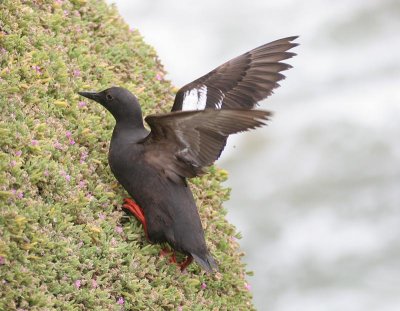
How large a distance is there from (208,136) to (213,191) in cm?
116

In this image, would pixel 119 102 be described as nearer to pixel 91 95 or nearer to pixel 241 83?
pixel 91 95

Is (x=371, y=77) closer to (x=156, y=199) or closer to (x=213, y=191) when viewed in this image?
(x=213, y=191)

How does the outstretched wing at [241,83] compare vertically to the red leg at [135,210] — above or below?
above

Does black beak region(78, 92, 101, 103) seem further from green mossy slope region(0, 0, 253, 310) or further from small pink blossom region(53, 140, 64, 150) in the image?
small pink blossom region(53, 140, 64, 150)

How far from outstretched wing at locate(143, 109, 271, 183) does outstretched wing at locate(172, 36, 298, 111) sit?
0.63 meters

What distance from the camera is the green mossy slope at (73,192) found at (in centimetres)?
457

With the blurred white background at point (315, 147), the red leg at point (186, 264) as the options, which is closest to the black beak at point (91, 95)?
the red leg at point (186, 264)

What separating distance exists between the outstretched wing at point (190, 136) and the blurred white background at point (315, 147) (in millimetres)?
5106

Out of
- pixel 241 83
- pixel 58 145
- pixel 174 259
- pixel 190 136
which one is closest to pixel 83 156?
pixel 58 145

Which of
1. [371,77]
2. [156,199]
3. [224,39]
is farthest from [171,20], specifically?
[156,199]

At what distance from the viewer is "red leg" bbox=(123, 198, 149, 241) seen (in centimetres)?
537

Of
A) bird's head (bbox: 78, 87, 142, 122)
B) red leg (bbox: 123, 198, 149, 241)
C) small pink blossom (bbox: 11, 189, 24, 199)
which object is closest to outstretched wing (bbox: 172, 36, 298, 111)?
bird's head (bbox: 78, 87, 142, 122)

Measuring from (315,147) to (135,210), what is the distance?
6.83m

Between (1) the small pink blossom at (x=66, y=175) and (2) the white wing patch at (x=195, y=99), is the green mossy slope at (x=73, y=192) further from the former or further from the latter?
(2) the white wing patch at (x=195, y=99)
